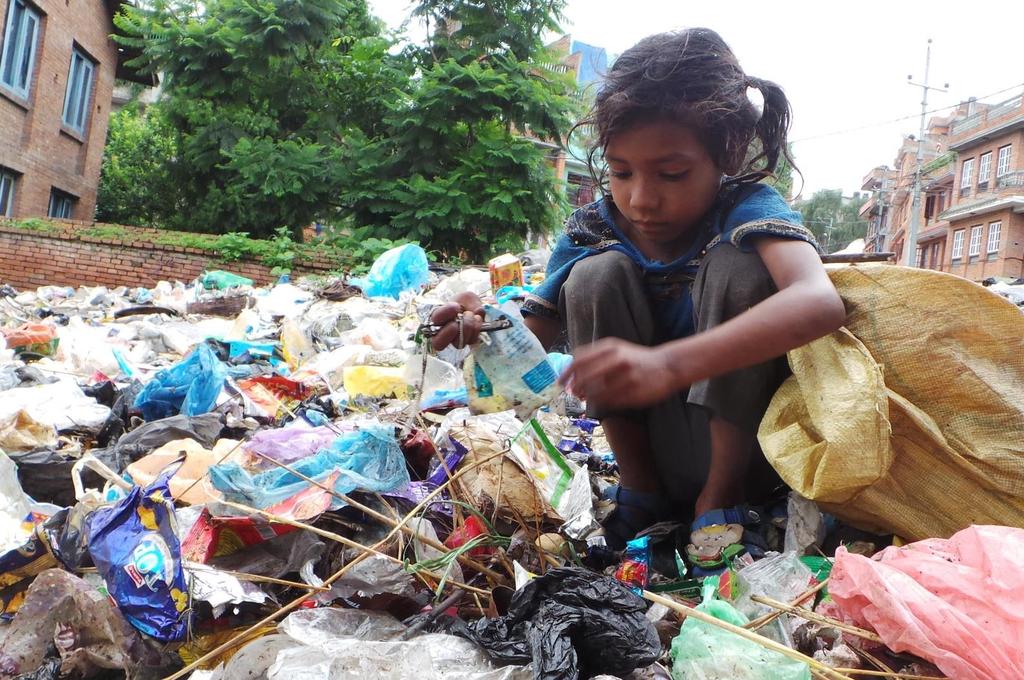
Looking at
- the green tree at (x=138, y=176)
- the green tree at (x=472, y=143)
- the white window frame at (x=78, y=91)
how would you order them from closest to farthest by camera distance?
1. the green tree at (x=472, y=143)
2. the white window frame at (x=78, y=91)
3. the green tree at (x=138, y=176)

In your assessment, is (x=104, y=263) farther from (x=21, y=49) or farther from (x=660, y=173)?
(x=660, y=173)

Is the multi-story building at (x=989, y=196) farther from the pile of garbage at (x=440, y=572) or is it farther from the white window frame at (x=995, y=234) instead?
the pile of garbage at (x=440, y=572)

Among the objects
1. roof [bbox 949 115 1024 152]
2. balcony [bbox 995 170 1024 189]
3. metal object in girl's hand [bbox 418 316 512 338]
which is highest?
roof [bbox 949 115 1024 152]

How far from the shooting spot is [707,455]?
1.67 m

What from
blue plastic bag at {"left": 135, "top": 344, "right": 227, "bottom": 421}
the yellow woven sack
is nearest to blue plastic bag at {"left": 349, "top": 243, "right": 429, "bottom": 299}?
blue plastic bag at {"left": 135, "top": 344, "right": 227, "bottom": 421}

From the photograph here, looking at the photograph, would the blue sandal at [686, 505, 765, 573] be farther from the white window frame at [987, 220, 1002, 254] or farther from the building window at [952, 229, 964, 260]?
the building window at [952, 229, 964, 260]

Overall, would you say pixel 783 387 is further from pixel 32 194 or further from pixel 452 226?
pixel 32 194

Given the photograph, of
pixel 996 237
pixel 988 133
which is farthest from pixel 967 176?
pixel 996 237

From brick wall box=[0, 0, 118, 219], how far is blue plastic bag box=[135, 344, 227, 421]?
1071cm

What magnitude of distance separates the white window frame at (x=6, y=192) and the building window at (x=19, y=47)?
48.1 inches

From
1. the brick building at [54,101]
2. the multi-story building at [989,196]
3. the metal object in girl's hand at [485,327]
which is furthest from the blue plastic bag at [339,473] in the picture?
the multi-story building at [989,196]

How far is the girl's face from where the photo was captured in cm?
148

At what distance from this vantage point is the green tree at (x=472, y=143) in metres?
10.1

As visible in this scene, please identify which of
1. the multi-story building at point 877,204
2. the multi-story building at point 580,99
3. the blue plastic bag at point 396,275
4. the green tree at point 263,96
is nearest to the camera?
the multi-story building at point 580,99
